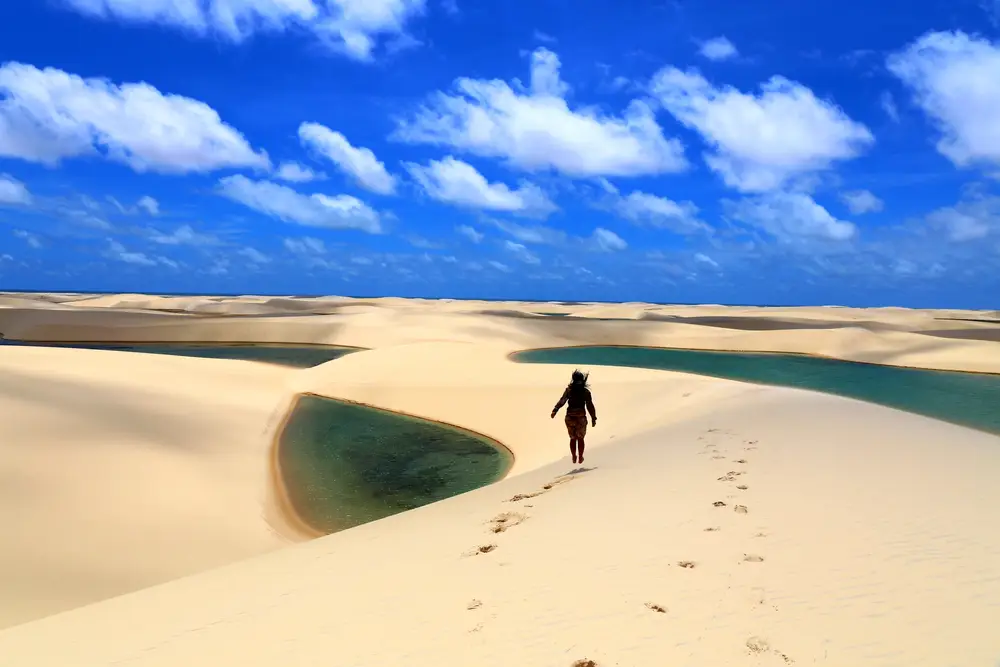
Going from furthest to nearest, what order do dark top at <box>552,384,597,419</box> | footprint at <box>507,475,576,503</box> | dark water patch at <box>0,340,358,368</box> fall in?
dark water patch at <box>0,340,358,368</box> → dark top at <box>552,384,597,419</box> → footprint at <box>507,475,576,503</box>

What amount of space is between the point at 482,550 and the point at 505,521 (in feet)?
3.69

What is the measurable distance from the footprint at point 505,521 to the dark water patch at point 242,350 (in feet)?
92.7

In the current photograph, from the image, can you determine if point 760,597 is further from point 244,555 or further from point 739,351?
point 739,351

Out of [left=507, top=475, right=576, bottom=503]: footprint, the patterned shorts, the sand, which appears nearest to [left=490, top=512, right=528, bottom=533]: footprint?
the sand

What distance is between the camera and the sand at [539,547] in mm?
4160

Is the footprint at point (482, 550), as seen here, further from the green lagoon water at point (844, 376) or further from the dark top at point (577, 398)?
the green lagoon water at point (844, 376)

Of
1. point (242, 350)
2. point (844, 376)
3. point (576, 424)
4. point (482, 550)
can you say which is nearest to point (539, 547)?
point (482, 550)

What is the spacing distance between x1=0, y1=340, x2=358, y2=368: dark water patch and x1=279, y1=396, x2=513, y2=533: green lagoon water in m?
16.7

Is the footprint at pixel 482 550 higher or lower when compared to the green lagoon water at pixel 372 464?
higher

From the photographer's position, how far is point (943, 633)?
3.85 metres

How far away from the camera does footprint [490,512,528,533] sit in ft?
22.6

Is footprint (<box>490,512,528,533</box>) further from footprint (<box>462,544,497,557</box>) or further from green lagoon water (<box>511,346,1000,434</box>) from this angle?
green lagoon water (<box>511,346,1000,434</box>)

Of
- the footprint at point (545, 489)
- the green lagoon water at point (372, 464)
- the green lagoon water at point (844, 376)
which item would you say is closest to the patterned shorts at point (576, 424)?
the footprint at point (545, 489)

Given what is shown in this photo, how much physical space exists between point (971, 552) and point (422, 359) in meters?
24.5
